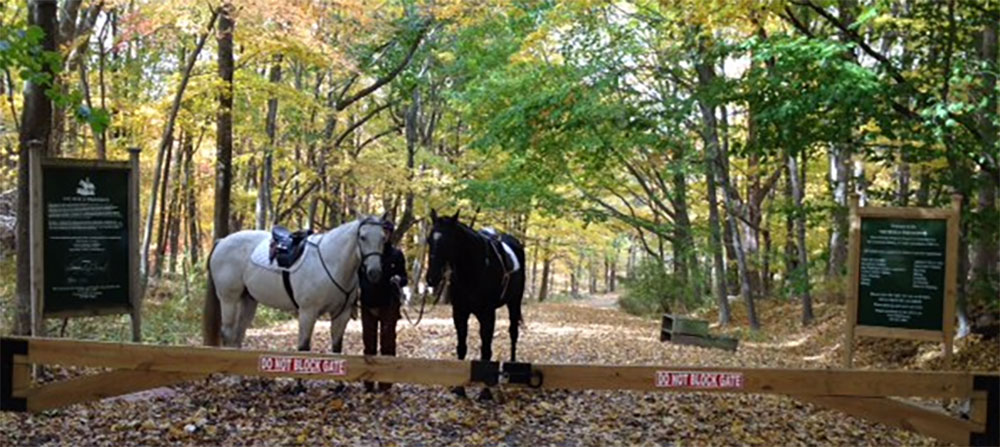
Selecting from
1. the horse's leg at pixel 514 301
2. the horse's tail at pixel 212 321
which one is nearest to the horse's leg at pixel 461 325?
the horse's leg at pixel 514 301

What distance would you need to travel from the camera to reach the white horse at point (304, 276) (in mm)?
7570

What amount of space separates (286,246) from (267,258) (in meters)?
0.33

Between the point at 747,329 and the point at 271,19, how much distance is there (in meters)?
13.1

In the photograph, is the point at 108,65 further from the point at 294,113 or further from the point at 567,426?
the point at 567,426

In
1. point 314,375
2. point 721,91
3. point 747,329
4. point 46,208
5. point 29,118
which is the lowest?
point 747,329

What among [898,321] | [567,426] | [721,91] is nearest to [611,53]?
[721,91]

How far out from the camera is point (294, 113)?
2056 centimetres

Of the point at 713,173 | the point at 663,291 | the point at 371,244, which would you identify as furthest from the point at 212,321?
the point at 663,291

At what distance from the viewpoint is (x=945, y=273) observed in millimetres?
7715

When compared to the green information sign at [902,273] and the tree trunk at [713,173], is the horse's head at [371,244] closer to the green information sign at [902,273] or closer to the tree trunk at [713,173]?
the green information sign at [902,273]

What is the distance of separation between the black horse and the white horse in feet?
1.84

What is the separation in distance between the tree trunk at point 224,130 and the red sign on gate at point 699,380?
9.12 metres

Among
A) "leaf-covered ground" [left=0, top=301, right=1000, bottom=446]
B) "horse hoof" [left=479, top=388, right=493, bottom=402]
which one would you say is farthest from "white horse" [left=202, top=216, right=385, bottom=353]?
"horse hoof" [left=479, top=388, right=493, bottom=402]

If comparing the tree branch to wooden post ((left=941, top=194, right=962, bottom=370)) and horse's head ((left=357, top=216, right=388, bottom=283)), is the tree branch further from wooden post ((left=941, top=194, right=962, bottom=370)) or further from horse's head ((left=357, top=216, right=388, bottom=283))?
wooden post ((left=941, top=194, right=962, bottom=370))
